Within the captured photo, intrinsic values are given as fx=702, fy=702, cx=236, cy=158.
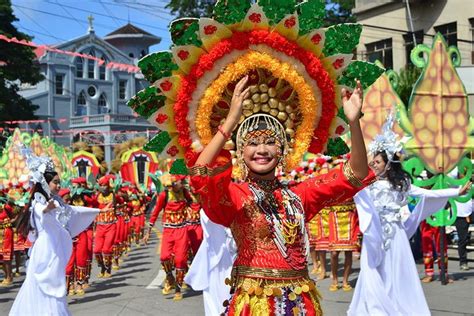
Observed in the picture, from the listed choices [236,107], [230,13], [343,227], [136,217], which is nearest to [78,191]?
[343,227]

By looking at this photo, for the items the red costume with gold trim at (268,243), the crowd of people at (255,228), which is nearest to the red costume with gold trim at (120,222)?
the crowd of people at (255,228)

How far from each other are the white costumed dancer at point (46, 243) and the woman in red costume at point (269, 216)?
13.1 feet

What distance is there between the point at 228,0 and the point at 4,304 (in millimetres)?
7411

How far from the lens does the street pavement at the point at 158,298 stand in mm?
8641

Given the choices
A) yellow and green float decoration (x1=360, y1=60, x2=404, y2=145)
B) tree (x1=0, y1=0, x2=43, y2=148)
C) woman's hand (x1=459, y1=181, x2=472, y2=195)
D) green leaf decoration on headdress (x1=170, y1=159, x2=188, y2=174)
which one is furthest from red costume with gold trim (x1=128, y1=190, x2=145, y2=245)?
green leaf decoration on headdress (x1=170, y1=159, x2=188, y2=174)

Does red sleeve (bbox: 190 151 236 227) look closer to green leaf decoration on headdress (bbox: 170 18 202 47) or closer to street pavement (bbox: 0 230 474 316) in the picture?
green leaf decoration on headdress (bbox: 170 18 202 47)

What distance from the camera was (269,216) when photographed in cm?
379

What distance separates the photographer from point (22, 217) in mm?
7836

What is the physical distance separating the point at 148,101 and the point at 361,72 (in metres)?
1.30

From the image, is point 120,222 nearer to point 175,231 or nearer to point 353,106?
point 175,231

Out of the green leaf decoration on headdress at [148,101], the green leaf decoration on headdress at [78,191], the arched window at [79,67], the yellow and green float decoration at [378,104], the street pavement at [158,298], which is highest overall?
the arched window at [79,67]

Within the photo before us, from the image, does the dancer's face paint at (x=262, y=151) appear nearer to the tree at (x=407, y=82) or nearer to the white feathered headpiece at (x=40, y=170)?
A: the white feathered headpiece at (x=40, y=170)

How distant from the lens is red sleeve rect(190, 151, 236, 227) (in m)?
3.46

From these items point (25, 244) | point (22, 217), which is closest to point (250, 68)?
point (22, 217)
